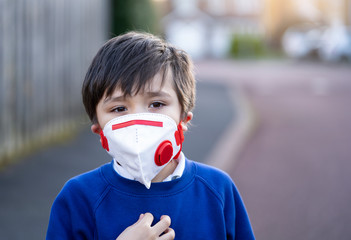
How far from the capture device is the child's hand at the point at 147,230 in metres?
1.69

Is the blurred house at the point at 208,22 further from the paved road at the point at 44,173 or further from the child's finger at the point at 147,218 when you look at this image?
the child's finger at the point at 147,218

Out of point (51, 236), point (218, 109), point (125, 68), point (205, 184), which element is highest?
point (125, 68)

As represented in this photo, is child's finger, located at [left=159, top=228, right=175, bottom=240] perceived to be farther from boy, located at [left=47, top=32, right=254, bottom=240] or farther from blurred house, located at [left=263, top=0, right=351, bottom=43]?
blurred house, located at [left=263, top=0, right=351, bottom=43]

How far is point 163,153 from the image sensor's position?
1.76m

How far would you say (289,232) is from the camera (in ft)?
12.9

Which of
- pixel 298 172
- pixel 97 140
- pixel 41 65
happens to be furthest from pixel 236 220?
pixel 97 140

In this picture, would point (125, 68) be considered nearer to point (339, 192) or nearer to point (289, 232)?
point (289, 232)

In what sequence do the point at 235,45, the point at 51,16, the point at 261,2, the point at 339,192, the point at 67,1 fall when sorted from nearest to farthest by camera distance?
1. the point at 339,192
2. the point at 51,16
3. the point at 67,1
4. the point at 235,45
5. the point at 261,2

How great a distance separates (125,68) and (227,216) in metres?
0.67

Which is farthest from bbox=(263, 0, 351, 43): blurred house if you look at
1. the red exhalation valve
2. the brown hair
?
the red exhalation valve

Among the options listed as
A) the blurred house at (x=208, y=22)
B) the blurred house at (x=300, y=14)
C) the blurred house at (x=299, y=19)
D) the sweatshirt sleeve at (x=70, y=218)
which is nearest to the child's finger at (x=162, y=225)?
the sweatshirt sleeve at (x=70, y=218)

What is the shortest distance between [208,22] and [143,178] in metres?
47.7

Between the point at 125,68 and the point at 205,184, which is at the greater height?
the point at 125,68

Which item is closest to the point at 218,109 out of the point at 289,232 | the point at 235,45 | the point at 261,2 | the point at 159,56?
the point at 289,232
